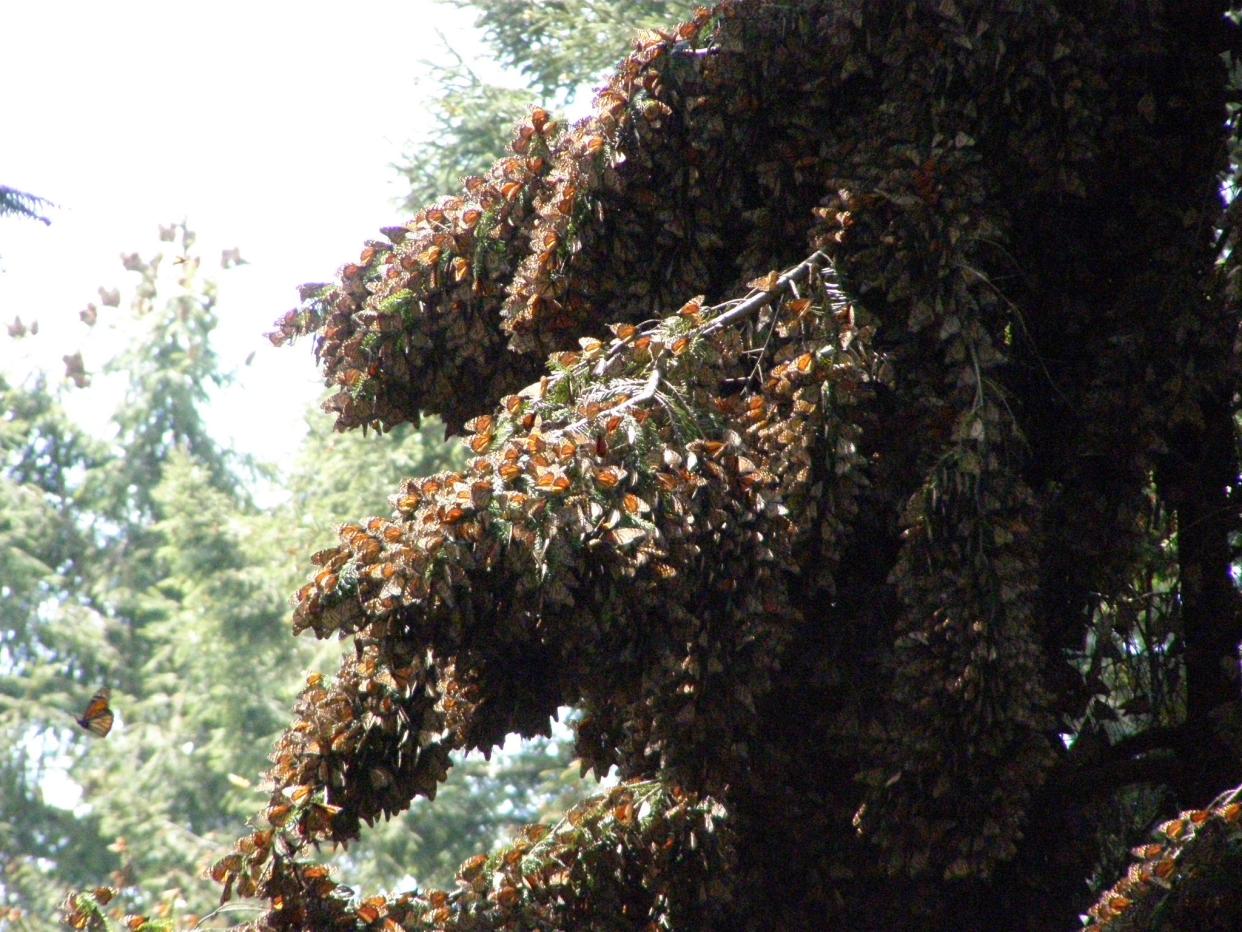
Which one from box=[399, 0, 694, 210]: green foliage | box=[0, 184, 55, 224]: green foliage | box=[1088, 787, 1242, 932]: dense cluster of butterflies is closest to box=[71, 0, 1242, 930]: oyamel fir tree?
box=[1088, 787, 1242, 932]: dense cluster of butterflies

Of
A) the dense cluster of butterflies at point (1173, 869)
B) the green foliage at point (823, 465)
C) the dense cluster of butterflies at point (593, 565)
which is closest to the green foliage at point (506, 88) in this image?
the green foliage at point (823, 465)

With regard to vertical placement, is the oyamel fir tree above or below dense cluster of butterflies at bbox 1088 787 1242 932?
above

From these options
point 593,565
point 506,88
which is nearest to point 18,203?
point 593,565

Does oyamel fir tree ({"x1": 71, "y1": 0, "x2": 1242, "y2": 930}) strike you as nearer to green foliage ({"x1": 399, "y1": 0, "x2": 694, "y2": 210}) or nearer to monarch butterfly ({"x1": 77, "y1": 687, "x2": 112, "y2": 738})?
monarch butterfly ({"x1": 77, "y1": 687, "x2": 112, "y2": 738})

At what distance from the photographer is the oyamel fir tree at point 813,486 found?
3.46m

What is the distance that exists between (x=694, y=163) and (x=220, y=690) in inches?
462

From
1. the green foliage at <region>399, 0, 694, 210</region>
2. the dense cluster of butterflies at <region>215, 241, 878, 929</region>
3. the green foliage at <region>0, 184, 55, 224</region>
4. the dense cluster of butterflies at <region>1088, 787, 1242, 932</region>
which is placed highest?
the green foliage at <region>399, 0, 694, 210</region>

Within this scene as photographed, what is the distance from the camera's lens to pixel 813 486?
3.74 meters

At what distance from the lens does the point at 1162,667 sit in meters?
5.05

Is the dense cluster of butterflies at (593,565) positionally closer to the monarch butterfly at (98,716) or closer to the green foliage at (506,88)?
the monarch butterfly at (98,716)

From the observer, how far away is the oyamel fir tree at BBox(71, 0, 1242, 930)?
136 inches

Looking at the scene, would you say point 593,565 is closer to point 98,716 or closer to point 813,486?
point 813,486

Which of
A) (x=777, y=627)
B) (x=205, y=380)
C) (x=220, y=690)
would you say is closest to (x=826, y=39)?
(x=777, y=627)

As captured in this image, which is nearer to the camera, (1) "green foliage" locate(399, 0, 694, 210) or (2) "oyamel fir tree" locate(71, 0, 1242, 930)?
(2) "oyamel fir tree" locate(71, 0, 1242, 930)
